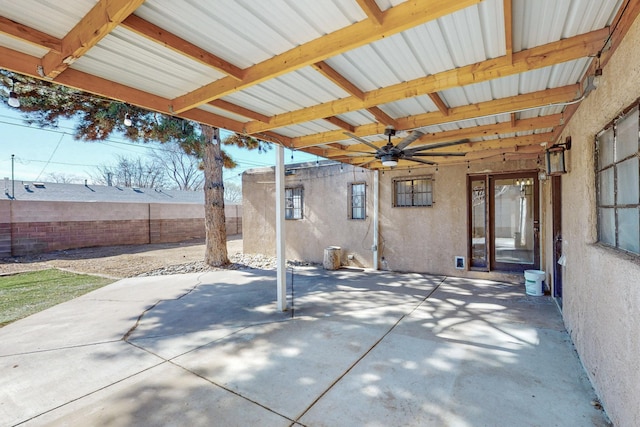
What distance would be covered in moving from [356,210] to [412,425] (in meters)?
6.20

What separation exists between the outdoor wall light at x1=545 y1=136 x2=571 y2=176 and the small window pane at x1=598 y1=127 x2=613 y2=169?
100cm

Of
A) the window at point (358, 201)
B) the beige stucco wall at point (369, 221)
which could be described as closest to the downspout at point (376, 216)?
the beige stucco wall at point (369, 221)

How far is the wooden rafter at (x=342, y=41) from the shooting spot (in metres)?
1.62

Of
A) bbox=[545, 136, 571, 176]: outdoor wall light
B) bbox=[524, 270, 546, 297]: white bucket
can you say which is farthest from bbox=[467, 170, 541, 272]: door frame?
bbox=[545, 136, 571, 176]: outdoor wall light

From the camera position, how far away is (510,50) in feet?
6.83

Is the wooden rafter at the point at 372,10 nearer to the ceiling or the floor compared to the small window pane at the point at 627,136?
nearer to the ceiling

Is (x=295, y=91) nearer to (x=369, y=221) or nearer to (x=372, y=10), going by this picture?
(x=372, y=10)

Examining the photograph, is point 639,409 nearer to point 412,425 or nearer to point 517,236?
point 412,425

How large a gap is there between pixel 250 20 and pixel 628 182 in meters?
2.83

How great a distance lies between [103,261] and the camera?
938 cm

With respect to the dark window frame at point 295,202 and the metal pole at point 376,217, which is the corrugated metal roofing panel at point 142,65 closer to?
the metal pole at point 376,217

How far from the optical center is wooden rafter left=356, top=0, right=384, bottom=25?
1619 millimetres

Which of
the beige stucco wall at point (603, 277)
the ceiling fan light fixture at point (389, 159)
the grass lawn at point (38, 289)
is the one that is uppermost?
the ceiling fan light fixture at point (389, 159)

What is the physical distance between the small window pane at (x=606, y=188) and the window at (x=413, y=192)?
4.39 meters
